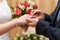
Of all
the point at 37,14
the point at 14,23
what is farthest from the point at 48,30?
the point at 14,23

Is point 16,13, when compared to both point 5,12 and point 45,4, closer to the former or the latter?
point 5,12

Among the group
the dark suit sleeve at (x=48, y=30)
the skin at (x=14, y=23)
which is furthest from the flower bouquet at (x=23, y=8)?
the dark suit sleeve at (x=48, y=30)

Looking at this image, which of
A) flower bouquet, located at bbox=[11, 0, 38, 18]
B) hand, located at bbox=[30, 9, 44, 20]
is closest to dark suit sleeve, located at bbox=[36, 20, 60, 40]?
hand, located at bbox=[30, 9, 44, 20]

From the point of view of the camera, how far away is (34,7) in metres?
1.44

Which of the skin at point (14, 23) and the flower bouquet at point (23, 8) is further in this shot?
the flower bouquet at point (23, 8)

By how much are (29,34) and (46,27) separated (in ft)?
1.45

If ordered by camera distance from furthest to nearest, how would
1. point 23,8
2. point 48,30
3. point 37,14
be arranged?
point 23,8 < point 37,14 < point 48,30

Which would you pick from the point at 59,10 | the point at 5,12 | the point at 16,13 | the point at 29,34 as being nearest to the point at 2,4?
the point at 5,12

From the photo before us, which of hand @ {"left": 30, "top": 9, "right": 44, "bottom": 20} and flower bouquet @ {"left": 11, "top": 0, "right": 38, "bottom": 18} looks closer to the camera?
hand @ {"left": 30, "top": 9, "right": 44, "bottom": 20}

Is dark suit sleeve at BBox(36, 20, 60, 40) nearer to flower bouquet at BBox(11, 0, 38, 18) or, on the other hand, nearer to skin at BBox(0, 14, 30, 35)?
skin at BBox(0, 14, 30, 35)

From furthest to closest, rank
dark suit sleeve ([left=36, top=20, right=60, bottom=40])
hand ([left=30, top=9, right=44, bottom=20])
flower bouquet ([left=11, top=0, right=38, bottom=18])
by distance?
1. flower bouquet ([left=11, top=0, right=38, bottom=18])
2. hand ([left=30, top=9, right=44, bottom=20])
3. dark suit sleeve ([left=36, top=20, right=60, bottom=40])

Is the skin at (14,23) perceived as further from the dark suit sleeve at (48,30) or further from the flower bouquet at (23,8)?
the dark suit sleeve at (48,30)

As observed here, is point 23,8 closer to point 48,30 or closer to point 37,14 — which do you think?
point 37,14

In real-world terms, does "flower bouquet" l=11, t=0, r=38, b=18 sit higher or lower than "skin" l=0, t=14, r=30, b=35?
higher
